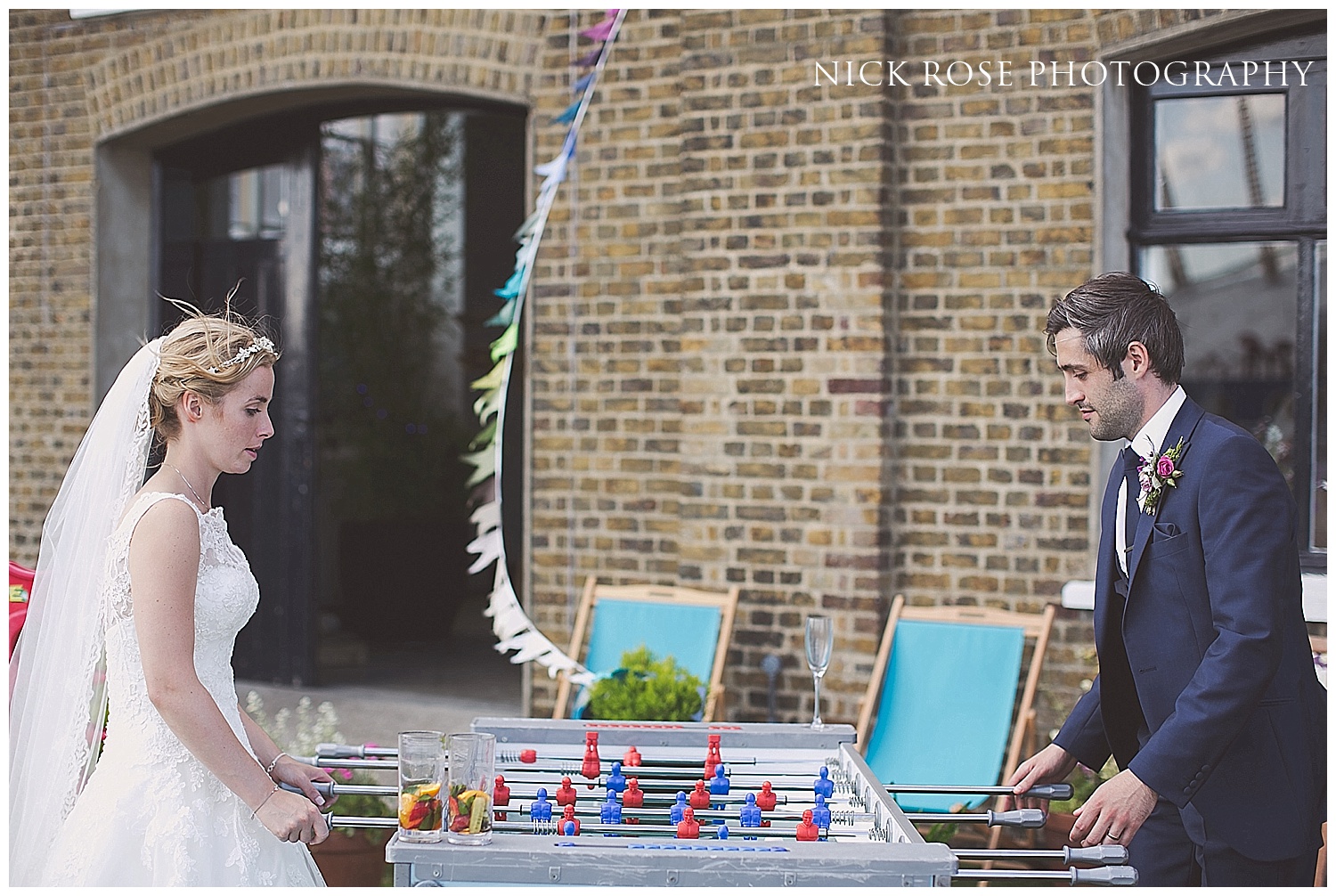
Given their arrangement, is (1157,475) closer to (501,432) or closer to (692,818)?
(692,818)

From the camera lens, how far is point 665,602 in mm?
5207

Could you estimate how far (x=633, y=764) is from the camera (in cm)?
291

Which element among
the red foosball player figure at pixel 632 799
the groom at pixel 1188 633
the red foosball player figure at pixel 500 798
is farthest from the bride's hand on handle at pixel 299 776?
the groom at pixel 1188 633

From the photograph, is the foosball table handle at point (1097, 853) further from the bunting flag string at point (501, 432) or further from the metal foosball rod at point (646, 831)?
the bunting flag string at point (501, 432)

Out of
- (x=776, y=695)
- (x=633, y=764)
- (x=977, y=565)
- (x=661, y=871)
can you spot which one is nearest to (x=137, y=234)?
(x=776, y=695)

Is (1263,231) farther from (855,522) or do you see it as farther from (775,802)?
(775,802)

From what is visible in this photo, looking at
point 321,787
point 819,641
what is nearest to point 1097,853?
point 819,641

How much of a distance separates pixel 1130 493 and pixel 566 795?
4.17ft

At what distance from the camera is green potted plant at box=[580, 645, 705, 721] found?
4.55m

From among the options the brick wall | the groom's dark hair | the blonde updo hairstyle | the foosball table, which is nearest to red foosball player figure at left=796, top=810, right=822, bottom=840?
the foosball table

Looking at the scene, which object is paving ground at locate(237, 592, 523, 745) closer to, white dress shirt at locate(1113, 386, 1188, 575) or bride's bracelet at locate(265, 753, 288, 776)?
bride's bracelet at locate(265, 753, 288, 776)

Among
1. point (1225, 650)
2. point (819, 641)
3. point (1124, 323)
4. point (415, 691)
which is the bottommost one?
point (415, 691)

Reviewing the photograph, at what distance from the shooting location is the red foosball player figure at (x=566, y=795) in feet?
8.40

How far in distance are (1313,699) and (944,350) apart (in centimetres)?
249
